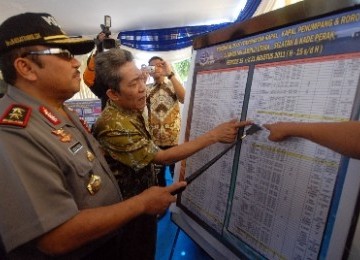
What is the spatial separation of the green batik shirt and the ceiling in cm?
306

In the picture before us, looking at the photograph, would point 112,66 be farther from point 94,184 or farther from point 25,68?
point 94,184

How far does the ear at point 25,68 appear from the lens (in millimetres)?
847

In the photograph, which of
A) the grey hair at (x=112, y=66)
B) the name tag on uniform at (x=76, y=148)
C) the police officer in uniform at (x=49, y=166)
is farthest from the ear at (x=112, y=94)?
the name tag on uniform at (x=76, y=148)

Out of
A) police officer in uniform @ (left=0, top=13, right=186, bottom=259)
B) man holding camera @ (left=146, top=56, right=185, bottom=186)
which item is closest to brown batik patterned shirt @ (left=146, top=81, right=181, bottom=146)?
man holding camera @ (left=146, top=56, right=185, bottom=186)

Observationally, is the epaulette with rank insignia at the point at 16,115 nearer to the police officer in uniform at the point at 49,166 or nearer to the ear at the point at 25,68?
the police officer in uniform at the point at 49,166

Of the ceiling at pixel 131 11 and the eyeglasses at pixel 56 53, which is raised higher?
the ceiling at pixel 131 11

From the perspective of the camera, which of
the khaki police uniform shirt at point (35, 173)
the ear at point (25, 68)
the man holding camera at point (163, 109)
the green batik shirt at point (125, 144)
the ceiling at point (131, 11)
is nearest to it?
the khaki police uniform shirt at point (35, 173)

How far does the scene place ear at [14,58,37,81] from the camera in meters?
0.85

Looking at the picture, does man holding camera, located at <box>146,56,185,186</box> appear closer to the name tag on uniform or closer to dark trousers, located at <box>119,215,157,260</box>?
dark trousers, located at <box>119,215,157,260</box>

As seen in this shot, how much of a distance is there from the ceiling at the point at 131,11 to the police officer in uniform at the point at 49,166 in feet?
10.4

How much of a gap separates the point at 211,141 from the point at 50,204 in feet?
2.02

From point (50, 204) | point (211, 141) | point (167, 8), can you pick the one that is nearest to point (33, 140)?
point (50, 204)

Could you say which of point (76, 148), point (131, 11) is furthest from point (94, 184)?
point (131, 11)

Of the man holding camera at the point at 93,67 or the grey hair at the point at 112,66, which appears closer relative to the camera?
the grey hair at the point at 112,66
